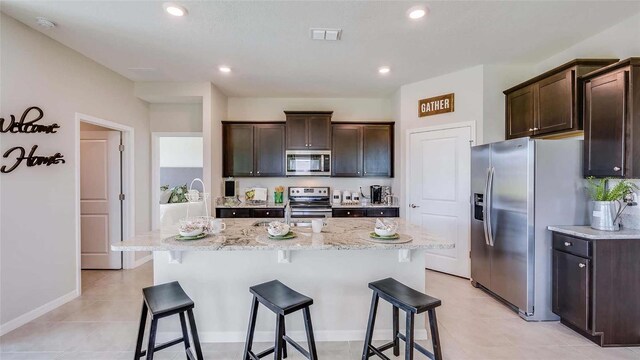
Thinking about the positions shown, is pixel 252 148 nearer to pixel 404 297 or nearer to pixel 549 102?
pixel 404 297

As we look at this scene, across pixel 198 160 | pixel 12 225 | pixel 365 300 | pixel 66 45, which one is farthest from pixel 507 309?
pixel 198 160

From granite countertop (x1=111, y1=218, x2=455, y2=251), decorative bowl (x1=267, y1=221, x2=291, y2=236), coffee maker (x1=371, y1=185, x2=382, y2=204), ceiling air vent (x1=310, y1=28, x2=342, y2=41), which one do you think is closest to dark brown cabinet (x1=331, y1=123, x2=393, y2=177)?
coffee maker (x1=371, y1=185, x2=382, y2=204)

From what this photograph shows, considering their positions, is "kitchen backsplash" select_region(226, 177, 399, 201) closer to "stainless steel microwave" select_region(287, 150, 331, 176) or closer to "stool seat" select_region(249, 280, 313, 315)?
"stainless steel microwave" select_region(287, 150, 331, 176)

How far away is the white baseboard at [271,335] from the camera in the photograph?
234cm

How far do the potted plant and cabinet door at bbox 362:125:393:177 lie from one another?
265 cm

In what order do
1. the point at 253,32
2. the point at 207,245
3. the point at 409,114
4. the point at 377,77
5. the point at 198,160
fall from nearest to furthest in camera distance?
the point at 207,245
the point at 253,32
the point at 377,77
the point at 409,114
the point at 198,160

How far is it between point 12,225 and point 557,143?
5.12m

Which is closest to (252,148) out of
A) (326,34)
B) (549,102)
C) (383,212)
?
(383,212)

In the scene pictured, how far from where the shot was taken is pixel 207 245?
1952 mm

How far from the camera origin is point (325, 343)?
7.65ft

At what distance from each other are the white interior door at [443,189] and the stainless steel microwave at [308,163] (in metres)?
1.34

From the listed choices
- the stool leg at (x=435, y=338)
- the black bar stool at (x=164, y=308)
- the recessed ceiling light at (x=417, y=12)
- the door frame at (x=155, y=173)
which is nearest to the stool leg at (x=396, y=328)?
the stool leg at (x=435, y=338)

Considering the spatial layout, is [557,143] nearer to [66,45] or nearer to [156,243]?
[156,243]

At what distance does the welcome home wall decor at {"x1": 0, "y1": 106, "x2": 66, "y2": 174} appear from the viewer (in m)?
2.54
